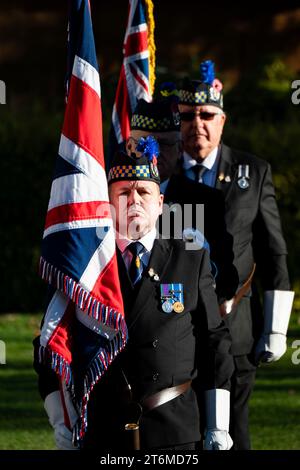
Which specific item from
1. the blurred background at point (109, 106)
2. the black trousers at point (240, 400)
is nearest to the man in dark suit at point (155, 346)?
the black trousers at point (240, 400)

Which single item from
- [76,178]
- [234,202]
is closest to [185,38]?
[234,202]

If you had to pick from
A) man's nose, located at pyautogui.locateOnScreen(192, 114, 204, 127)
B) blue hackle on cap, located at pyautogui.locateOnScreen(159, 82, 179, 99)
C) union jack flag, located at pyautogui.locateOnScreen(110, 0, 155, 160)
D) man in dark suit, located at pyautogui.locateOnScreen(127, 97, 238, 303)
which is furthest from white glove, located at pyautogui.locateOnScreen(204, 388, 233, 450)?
union jack flag, located at pyautogui.locateOnScreen(110, 0, 155, 160)

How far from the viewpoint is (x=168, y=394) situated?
4715 mm

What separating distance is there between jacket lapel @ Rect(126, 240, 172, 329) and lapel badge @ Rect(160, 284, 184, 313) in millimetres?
50

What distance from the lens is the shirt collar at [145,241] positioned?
476 centimetres

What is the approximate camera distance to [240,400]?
20.7ft

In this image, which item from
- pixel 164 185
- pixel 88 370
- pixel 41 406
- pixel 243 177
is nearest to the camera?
pixel 88 370

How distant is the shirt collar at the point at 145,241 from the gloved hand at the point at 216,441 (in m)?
0.78

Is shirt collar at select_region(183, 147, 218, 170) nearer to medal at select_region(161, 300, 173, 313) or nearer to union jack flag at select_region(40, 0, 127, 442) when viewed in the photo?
union jack flag at select_region(40, 0, 127, 442)

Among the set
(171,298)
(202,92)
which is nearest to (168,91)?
(202,92)

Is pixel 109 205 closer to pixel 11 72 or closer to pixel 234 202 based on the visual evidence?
pixel 234 202

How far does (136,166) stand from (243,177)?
1.72 meters

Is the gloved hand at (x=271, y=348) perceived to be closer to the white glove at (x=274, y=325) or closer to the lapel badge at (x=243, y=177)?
the white glove at (x=274, y=325)

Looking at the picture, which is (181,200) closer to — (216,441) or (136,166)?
(136,166)
